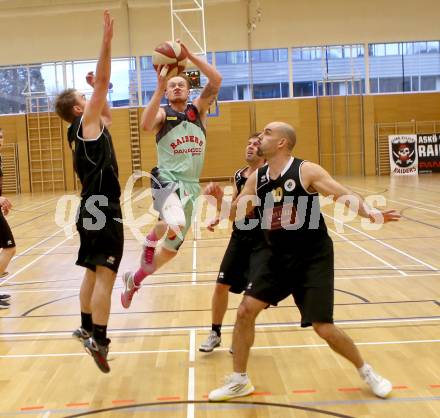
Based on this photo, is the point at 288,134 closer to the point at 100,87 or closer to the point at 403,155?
the point at 100,87

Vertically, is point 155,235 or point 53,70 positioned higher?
point 53,70

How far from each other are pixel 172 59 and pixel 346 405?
2.96 m

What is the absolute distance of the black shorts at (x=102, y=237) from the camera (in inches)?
174

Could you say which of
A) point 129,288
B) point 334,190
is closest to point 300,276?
point 334,190

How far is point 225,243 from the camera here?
1166cm

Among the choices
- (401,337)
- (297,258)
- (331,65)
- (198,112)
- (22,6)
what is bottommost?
(401,337)

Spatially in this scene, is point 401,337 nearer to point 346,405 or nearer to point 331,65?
point 346,405

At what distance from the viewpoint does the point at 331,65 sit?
90.0 feet

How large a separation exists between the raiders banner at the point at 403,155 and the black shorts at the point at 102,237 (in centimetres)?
2456

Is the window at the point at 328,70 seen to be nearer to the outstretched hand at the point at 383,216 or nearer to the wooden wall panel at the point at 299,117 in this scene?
the wooden wall panel at the point at 299,117

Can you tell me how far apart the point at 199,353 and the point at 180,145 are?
5.99 feet

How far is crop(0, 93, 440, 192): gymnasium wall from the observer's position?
27578 millimetres

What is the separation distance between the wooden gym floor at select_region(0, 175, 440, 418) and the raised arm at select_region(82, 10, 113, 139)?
1.89 meters

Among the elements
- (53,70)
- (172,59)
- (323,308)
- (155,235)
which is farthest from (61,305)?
(53,70)
